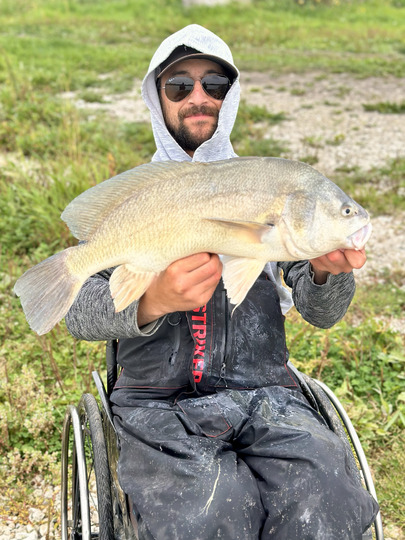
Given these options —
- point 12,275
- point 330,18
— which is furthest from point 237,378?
point 330,18

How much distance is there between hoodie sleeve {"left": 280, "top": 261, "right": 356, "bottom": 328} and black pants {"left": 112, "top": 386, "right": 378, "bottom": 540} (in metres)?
0.43

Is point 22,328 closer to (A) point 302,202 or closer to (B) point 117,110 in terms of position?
(A) point 302,202

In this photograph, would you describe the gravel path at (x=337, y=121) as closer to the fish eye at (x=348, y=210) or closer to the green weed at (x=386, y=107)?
the green weed at (x=386, y=107)

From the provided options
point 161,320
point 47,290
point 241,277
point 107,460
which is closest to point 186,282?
point 241,277

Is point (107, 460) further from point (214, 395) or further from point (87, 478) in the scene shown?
point (214, 395)

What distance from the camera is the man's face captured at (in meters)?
2.64

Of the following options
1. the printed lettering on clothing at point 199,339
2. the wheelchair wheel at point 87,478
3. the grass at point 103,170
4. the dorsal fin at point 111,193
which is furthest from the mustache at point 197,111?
the grass at point 103,170

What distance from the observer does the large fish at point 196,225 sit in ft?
5.90

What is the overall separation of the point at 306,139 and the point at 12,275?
5064 millimetres

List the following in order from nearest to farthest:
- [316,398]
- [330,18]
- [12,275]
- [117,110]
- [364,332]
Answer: [316,398] → [364,332] → [12,275] → [117,110] → [330,18]

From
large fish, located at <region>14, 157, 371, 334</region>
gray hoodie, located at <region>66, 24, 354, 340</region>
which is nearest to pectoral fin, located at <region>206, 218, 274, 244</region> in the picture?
large fish, located at <region>14, 157, 371, 334</region>

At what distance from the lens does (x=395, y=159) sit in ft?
25.6

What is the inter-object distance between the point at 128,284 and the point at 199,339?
0.43 metres

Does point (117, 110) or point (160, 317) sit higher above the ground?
point (160, 317)
